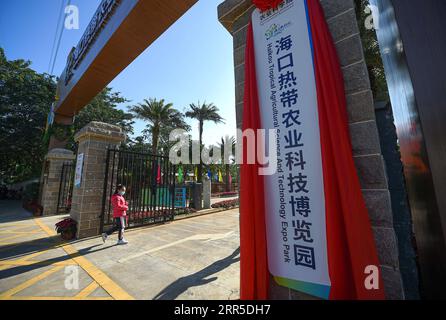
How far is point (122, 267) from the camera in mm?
3621

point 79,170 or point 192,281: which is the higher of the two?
point 79,170

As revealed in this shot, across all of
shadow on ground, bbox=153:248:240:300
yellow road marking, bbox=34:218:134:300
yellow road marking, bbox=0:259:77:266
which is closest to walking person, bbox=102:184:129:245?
yellow road marking, bbox=34:218:134:300

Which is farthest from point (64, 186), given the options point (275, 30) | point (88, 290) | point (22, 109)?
point (275, 30)

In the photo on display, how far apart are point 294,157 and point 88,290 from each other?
3377mm

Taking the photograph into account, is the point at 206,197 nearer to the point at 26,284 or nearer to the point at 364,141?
the point at 26,284

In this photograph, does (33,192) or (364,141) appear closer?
(364,141)

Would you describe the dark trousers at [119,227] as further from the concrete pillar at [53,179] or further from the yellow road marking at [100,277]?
the concrete pillar at [53,179]

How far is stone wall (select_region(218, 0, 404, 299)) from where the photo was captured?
1375mm

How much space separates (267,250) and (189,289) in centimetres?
159

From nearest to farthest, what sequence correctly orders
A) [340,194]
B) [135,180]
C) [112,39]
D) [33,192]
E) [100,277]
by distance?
1. [340,194]
2. [100,277]
3. [112,39]
4. [135,180]
5. [33,192]

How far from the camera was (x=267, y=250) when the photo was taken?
1.91m

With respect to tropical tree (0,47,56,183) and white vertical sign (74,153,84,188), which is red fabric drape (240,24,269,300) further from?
tropical tree (0,47,56,183)
